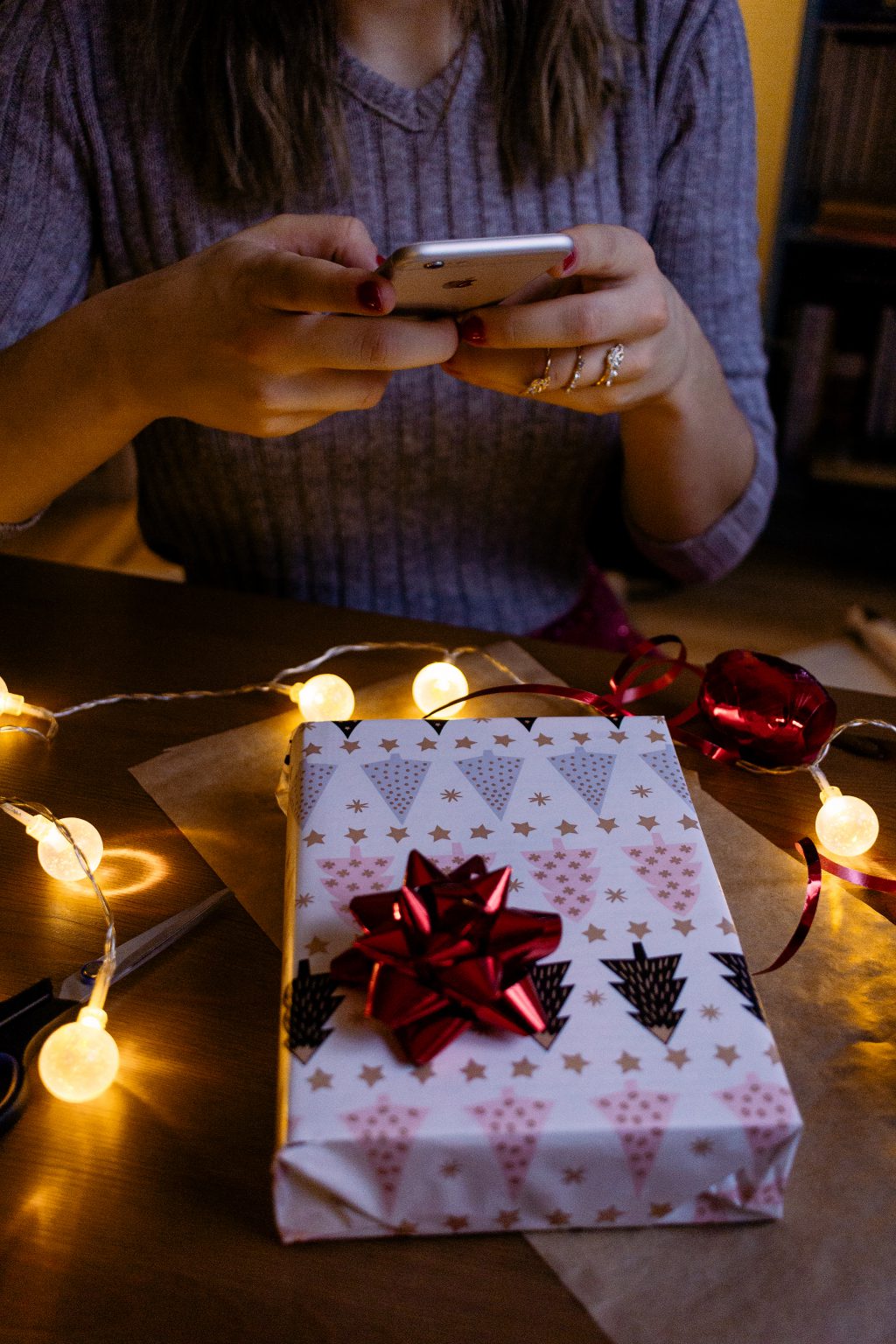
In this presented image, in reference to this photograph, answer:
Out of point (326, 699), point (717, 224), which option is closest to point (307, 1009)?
point (326, 699)

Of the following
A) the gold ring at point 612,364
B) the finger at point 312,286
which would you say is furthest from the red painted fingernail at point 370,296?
the gold ring at point 612,364

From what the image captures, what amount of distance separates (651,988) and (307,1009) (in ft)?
0.49

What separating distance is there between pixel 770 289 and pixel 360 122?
135 cm

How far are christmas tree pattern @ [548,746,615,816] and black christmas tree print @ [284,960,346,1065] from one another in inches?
6.8

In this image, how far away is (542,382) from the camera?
26.7 inches

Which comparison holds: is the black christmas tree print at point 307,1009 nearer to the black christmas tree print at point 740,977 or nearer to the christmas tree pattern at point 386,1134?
the christmas tree pattern at point 386,1134

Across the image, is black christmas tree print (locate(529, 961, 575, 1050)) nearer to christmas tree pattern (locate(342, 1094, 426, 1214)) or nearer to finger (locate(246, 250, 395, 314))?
christmas tree pattern (locate(342, 1094, 426, 1214))

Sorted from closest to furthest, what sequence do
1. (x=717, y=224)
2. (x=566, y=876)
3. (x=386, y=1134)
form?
(x=386, y=1134), (x=566, y=876), (x=717, y=224)

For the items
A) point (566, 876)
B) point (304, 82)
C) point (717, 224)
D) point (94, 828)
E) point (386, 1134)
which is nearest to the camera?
point (386, 1134)

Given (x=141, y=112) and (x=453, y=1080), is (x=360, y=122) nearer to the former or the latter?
(x=141, y=112)

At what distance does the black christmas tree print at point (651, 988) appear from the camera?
1.36ft

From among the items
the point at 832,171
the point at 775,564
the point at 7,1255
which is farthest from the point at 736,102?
the point at 775,564

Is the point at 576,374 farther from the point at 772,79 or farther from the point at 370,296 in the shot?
the point at 772,79

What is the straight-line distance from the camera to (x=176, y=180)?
86 centimetres
